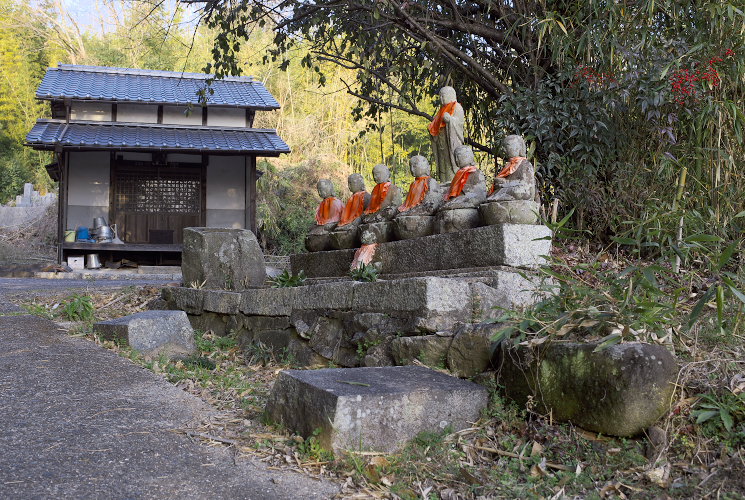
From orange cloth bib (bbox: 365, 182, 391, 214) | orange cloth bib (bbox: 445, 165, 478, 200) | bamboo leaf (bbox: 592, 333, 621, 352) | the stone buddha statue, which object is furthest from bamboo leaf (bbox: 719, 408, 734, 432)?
orange cloth bib (bbox: 365, 182, 391, 214)

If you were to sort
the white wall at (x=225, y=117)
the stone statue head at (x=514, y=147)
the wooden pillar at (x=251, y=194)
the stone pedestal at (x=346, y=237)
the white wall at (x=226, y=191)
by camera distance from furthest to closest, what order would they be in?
the white wall at (x=225, y=117)
the white wall at (x=226, y=191)
the wooden pillar at (x=251, y=194)
the stone pedestal at (x=346, y=237)
the stone statue head at (x=514, y=147)

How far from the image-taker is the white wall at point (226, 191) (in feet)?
47.7

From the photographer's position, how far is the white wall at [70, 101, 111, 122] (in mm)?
14125

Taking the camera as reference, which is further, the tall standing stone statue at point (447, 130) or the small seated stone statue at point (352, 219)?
the tall standing stone statue at point (447, 130)

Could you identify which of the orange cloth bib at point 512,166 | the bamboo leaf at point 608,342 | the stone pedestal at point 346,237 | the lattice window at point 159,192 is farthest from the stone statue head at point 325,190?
the lattice window at point 159,192

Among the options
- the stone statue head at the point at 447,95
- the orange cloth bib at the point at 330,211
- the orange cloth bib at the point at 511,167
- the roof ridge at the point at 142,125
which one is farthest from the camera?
the roof ridge at the point at 142,125

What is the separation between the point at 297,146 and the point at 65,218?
318 inches

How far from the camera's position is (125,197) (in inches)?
559

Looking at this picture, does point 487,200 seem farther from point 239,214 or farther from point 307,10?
point 239,214

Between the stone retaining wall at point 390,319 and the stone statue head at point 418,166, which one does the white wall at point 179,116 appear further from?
the stone statue head at point 418,166

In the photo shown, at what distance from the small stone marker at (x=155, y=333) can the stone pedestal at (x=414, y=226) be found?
2.01 m

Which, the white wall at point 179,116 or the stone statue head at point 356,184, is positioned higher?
the white wall at point 179,116

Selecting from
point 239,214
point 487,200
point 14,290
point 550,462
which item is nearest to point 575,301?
point 550,462

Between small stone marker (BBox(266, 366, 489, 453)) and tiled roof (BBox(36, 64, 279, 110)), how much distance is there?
11374mm
